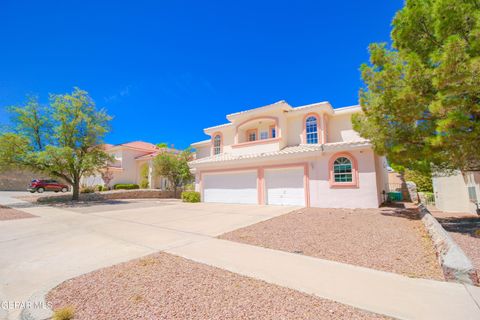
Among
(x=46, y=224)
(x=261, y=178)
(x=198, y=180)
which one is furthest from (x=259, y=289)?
(x=198, y=180)

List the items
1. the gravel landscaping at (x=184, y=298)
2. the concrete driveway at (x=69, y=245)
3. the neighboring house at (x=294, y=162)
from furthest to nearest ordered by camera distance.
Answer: the neighboring house at (x=294, y=162)
the concrete driveway at (x=69, y=245)
the gravel landscaping at (x=184, y=298)

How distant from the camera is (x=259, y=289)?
11.1ft

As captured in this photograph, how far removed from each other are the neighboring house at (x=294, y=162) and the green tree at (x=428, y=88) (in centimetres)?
332

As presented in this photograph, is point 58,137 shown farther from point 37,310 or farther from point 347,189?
point 347,189

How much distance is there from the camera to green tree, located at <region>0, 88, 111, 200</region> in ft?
51.6

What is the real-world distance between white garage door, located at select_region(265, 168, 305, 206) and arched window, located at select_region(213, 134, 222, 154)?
6984 millimetres

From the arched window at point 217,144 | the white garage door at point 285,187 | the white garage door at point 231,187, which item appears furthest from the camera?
the arched window at point 217,144

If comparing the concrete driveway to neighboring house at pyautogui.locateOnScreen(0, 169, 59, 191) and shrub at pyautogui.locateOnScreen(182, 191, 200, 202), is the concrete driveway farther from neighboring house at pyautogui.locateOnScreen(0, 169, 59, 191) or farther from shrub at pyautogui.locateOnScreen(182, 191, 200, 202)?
neighboring house at pyautogui.locateOnScreen(0, 169, 59, 191)

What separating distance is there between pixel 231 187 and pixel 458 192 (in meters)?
13.7

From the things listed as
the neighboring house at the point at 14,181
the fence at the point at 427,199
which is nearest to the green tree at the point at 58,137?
the neighboring house at the point at 14,181

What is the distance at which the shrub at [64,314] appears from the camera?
8.75ft

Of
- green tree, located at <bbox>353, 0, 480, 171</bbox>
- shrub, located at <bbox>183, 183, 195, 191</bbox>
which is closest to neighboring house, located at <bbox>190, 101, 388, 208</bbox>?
green tree, located at <bbox>353, 0, 480, 171</bbox>

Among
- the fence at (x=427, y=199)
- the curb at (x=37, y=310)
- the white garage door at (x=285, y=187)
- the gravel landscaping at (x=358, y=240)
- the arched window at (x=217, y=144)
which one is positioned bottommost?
the curb at (x=37, y=310)

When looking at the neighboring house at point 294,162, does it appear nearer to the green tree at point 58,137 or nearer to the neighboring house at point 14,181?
the green tree at point 58,137
